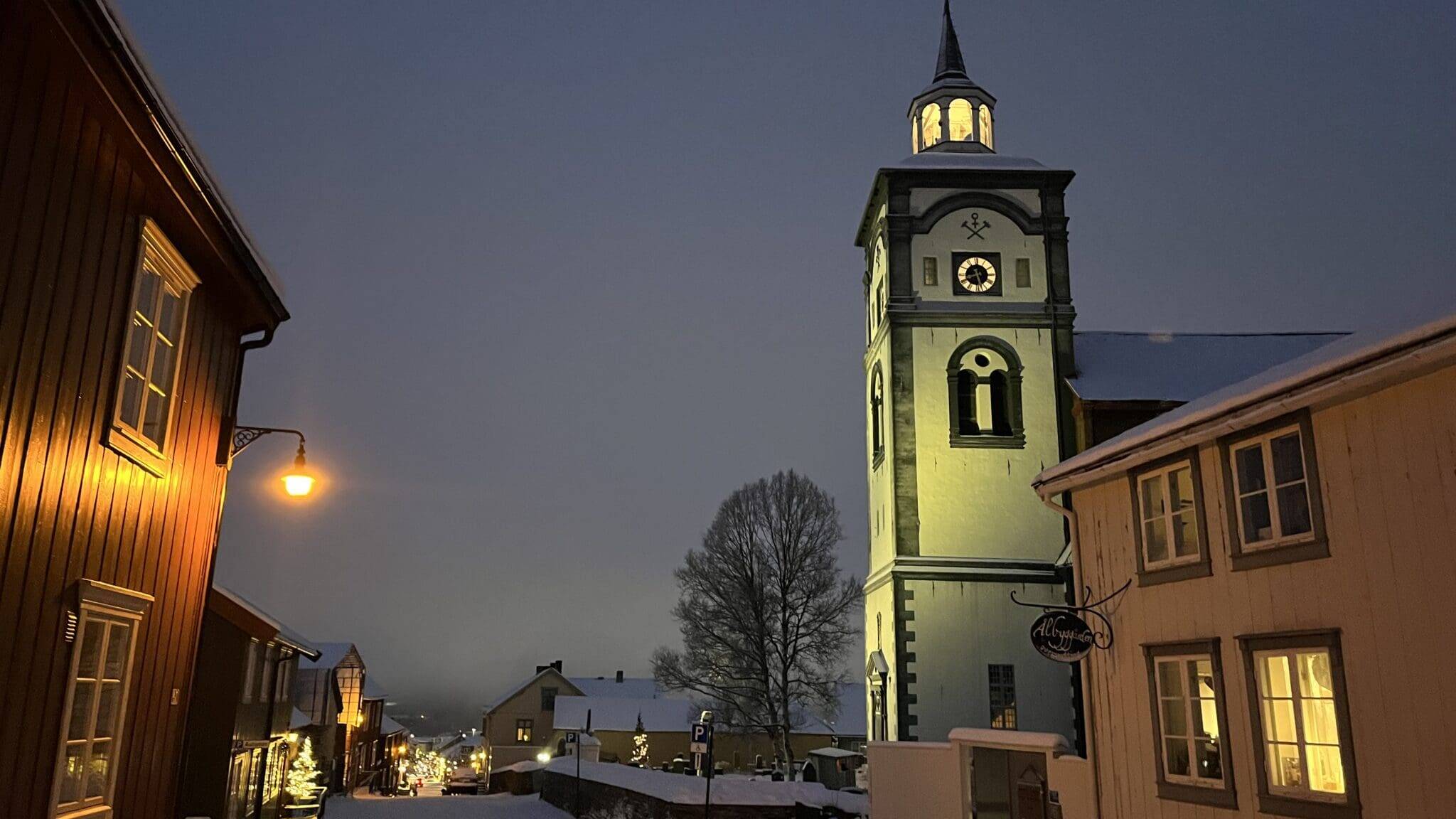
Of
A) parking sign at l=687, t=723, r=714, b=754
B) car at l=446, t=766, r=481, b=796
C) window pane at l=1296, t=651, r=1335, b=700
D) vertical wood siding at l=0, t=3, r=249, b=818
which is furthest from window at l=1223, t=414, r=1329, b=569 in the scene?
car at l=446, t=766, r=481, b=796

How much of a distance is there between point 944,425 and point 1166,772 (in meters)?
16.2

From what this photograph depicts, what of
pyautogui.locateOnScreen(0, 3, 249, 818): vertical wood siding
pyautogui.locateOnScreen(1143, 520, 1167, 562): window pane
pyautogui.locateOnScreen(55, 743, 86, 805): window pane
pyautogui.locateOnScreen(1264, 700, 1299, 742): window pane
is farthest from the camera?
pyautogui.locateOnScreen(1143, 520, 1167, 562): window pane

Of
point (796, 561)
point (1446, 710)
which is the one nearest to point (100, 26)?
point (1446, 710)

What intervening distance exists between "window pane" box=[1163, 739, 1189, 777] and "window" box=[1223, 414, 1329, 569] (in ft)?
8.35

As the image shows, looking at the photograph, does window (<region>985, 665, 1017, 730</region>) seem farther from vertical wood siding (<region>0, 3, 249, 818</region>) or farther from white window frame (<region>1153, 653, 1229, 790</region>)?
vertical wood siding (<region>0, 3, 249, 818</region>)

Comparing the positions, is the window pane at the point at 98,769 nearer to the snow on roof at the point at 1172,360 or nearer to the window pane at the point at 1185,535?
the window pane at the point at 1185,535

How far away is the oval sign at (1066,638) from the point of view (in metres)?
15.2

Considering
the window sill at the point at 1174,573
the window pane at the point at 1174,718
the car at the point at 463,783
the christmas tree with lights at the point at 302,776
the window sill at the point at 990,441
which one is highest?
the window sill at the point at 990,441

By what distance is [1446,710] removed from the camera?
33.7 ft

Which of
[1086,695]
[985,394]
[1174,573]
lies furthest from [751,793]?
[1174,573]

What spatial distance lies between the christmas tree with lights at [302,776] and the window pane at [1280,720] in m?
29.0

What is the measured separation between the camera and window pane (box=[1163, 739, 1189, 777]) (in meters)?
13.7

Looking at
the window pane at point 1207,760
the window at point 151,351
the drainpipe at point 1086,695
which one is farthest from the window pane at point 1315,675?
the window at point 151,351

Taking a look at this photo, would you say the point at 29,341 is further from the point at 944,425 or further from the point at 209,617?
the point at 944,425
